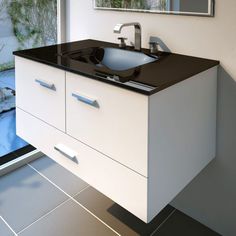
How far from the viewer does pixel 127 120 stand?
1.23m

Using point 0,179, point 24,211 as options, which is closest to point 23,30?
point 0,179

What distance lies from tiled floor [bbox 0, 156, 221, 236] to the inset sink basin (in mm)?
846

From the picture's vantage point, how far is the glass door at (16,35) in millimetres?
2131

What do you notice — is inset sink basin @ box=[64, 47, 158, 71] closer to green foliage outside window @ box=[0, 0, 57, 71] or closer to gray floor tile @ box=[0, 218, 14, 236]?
green foliage outside window @ box=[0, 0, 57, 71]

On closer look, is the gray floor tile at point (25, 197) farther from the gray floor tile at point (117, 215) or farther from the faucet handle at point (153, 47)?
the faucet handle at point (153, 47)

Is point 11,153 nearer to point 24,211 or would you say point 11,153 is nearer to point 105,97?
point 24,211

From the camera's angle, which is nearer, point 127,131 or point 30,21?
point 127,131

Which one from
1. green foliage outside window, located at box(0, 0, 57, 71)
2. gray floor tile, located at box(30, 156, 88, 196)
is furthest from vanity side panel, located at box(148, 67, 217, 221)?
green foliage outside window, located at box(0, 0, 57, 71)

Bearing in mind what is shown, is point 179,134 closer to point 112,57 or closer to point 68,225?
point 112,57

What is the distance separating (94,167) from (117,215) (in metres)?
0.61

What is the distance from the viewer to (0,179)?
7.37 feet

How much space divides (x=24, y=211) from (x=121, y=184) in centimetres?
90

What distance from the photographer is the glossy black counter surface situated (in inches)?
47.7

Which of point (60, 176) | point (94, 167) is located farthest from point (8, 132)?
point (94, 167)
